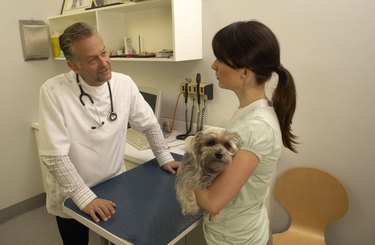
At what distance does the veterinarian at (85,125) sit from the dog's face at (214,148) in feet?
1.63

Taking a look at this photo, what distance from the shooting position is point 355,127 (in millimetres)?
1628

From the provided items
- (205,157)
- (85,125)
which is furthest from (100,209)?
(205,157)

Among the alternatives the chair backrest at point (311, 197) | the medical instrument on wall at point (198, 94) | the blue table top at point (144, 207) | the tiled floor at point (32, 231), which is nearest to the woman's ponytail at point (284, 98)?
the blue table top at point (144, 207)

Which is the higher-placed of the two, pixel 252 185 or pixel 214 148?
pixel 214 148

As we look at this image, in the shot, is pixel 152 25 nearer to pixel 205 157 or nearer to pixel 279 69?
pixel 279 69

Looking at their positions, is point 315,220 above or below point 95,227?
below

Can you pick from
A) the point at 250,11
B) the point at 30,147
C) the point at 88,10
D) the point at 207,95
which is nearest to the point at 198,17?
the point at 250,11

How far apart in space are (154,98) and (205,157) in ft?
4.89

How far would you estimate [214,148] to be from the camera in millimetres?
859

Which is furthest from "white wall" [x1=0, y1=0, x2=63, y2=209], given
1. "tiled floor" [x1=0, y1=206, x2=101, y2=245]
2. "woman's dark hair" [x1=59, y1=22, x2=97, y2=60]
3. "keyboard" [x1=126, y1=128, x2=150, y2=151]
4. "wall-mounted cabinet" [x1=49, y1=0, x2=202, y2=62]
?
"woman's dark hair" [x1=59, y1=22, x2=97, y2=60]

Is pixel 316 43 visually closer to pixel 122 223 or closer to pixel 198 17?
pixel 198 17

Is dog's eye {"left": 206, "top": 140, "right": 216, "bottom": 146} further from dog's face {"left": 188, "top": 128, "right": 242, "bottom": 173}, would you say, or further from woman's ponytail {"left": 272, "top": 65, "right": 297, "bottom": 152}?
woman's ponytail {"left": 272, "top": 65, "right": 297, "bottom": 152}

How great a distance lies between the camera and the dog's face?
845mm

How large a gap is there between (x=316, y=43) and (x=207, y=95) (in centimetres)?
82
